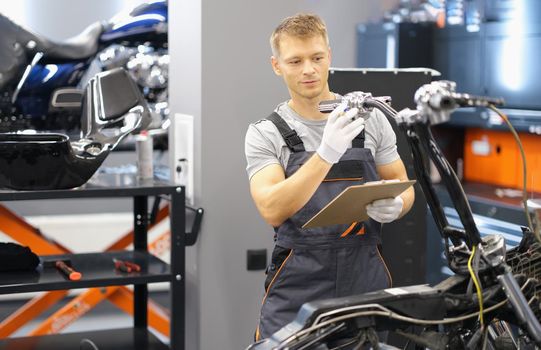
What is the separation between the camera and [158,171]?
5.32 m

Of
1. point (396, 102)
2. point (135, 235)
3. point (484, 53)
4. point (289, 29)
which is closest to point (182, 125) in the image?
point (135, 235)

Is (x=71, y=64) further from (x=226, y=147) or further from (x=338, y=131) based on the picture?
(x=338, y=131)

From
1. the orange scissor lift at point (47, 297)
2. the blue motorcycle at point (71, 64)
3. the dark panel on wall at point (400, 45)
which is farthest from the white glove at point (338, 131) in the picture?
the blue motorcycle at point (71, 64)

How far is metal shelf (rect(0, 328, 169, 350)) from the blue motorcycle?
2.27m

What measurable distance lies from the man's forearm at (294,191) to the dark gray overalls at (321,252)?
10 cm

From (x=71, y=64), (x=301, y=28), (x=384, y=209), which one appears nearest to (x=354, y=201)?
(x=384, y=209)

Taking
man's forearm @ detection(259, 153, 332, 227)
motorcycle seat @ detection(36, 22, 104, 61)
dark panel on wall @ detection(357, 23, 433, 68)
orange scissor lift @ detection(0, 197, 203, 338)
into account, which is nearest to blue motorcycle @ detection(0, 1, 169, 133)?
motorcycle seat @ detection(36, 22, 104, 61)

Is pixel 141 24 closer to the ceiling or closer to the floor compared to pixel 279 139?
closer to the ceiling

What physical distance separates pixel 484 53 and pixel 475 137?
0.57 m

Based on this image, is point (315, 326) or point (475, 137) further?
point (475, 137)

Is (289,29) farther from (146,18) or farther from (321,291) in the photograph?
(146,18)

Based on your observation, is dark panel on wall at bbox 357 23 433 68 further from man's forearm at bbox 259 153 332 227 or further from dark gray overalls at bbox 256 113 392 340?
man's forearm at bbox 259 153 332 227

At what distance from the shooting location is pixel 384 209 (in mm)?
2186

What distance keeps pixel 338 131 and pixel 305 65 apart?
11.5 inches
